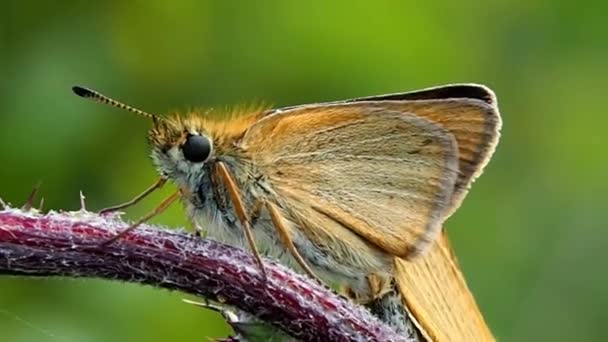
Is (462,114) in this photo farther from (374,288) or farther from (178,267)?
(178,267)

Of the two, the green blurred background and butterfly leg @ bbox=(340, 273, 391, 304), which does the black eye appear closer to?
butterfly leg @ bbox=(340, 273, 391, 304)

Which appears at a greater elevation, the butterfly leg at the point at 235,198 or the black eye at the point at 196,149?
the black eye at the point at 196,149

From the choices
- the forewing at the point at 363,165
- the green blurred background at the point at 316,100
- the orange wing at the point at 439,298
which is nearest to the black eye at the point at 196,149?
the forewing at the point at 363,165

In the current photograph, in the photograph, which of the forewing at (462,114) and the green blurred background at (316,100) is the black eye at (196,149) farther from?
the green blurred background at (316,100)

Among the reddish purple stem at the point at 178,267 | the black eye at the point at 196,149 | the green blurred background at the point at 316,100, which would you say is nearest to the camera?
the reddish purple stem at the point at 178,267

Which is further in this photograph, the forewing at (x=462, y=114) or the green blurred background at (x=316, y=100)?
the green blurred background at (x=316, y=100)

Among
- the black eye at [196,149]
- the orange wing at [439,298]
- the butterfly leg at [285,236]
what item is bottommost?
the orange wing at [439,298]

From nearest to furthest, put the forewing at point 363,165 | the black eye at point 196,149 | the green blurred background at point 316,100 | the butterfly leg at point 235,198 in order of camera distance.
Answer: the butterfly leg at point 235,198 → the black eye at point 196,149 → the forewing at point 363,165 → the green blurred background at point 316,100

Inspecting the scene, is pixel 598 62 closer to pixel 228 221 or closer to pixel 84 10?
pixel 84 10

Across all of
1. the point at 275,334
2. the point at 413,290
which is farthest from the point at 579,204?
the point at 275,334
